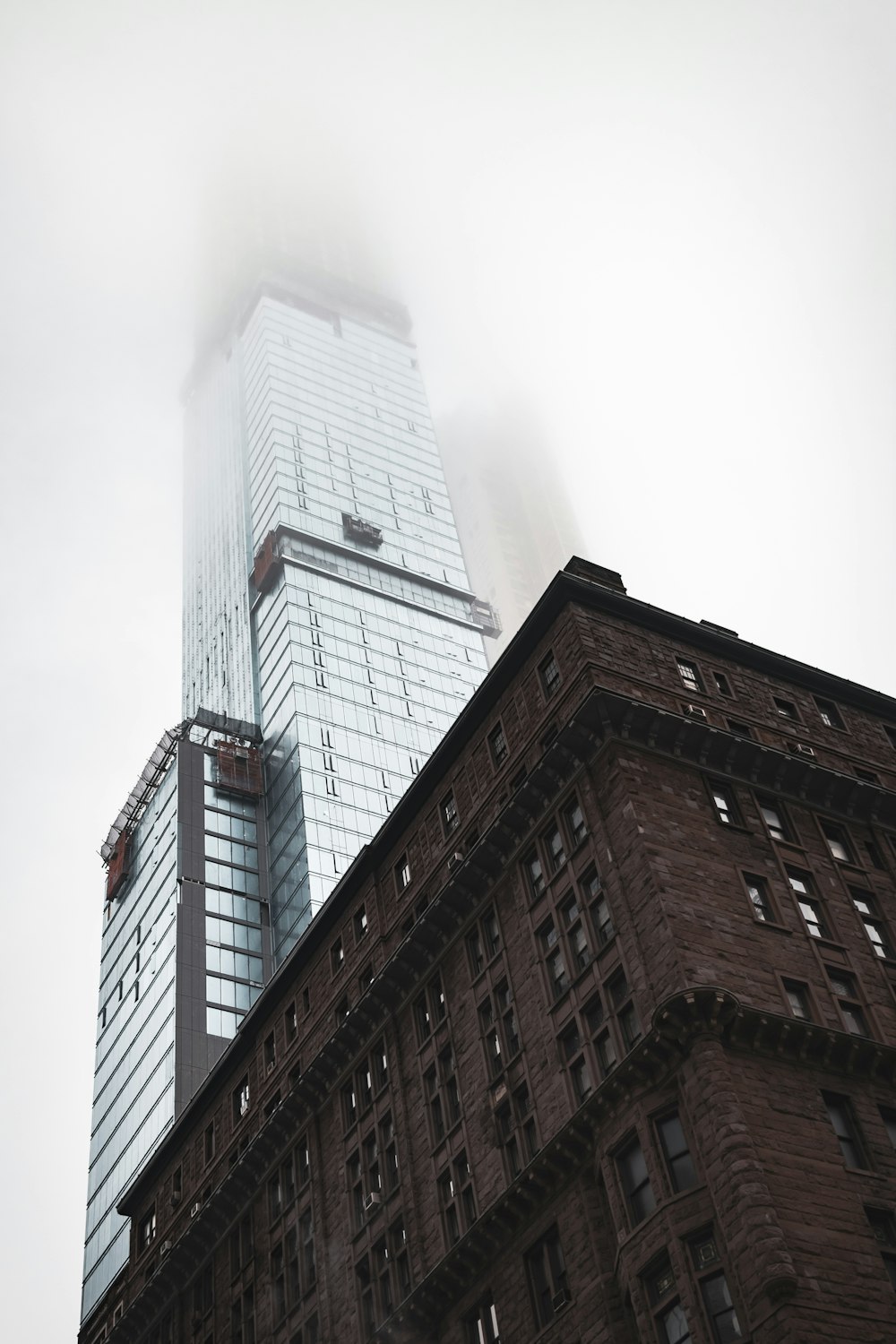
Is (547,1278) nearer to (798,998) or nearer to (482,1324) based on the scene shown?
(482,1324)

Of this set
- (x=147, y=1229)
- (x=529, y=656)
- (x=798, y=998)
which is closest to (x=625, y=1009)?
(x=798, y=998)

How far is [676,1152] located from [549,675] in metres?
23.5

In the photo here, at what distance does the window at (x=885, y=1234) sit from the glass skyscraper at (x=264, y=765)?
7373 centimetres

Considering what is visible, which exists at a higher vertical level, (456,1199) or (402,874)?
(402,874)

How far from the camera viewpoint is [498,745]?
68.7 meters

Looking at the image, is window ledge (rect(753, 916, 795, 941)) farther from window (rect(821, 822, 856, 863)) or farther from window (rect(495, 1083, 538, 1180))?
window (rect(495, 1083, 538, 1180))

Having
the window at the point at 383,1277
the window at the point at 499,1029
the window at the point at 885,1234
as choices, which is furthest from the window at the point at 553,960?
the window at the point at 885,1234

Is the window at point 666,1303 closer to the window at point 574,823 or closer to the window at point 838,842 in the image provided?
the window at point 574,823

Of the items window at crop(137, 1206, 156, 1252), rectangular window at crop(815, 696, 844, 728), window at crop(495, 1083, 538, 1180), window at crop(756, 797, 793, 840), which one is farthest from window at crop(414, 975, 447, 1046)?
window at crop(137, 1206, 156, 1252)

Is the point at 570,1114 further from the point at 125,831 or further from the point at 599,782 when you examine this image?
the point at 125,831

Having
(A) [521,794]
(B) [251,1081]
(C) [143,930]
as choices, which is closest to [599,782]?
(A) [521,794]

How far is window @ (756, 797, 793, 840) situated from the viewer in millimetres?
62322

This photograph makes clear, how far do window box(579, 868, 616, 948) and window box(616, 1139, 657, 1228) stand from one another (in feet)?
26.2

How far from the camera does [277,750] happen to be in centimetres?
15312
